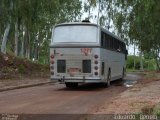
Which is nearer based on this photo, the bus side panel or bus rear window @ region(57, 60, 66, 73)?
the bus side panel

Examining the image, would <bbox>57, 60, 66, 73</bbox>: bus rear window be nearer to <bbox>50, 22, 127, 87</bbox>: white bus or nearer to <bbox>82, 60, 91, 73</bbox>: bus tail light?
<bbox>50, 22, 127, 87</bbox>: white bus

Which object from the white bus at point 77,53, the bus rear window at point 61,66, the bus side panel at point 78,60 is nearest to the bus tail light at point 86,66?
the white bus at point 77,53

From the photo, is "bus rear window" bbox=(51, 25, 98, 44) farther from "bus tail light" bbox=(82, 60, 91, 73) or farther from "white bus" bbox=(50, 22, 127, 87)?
"bus tail light" bbox=(82, 60, 91, 73)

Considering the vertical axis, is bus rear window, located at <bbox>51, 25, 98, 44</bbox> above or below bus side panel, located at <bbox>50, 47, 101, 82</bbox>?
above

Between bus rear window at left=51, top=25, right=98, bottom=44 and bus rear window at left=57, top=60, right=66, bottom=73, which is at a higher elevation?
bus rear window at left=51, top=25, right=98, bottom=44

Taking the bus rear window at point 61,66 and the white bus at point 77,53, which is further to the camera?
the bus rear window at point 61,66

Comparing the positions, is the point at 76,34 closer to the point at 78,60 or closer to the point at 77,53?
the point at 77,53

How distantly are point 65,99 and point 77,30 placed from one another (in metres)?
6.68

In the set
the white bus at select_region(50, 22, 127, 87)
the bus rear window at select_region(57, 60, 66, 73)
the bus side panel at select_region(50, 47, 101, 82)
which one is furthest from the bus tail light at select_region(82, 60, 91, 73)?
the bus rear window at select_region(57, 60, 66, 73)

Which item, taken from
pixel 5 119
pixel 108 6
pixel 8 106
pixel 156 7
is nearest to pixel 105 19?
pixel 108 6

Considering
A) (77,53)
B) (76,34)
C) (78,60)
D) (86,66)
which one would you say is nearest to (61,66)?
(78,60)

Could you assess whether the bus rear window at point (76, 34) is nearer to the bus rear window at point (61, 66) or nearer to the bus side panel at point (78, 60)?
the bus side panel at point (78, 60)

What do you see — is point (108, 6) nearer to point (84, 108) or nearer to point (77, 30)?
point (77, 30)

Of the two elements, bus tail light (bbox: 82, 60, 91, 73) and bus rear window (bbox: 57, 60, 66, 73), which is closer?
bus tail light (bbox: 82, 60, 91, 73)
